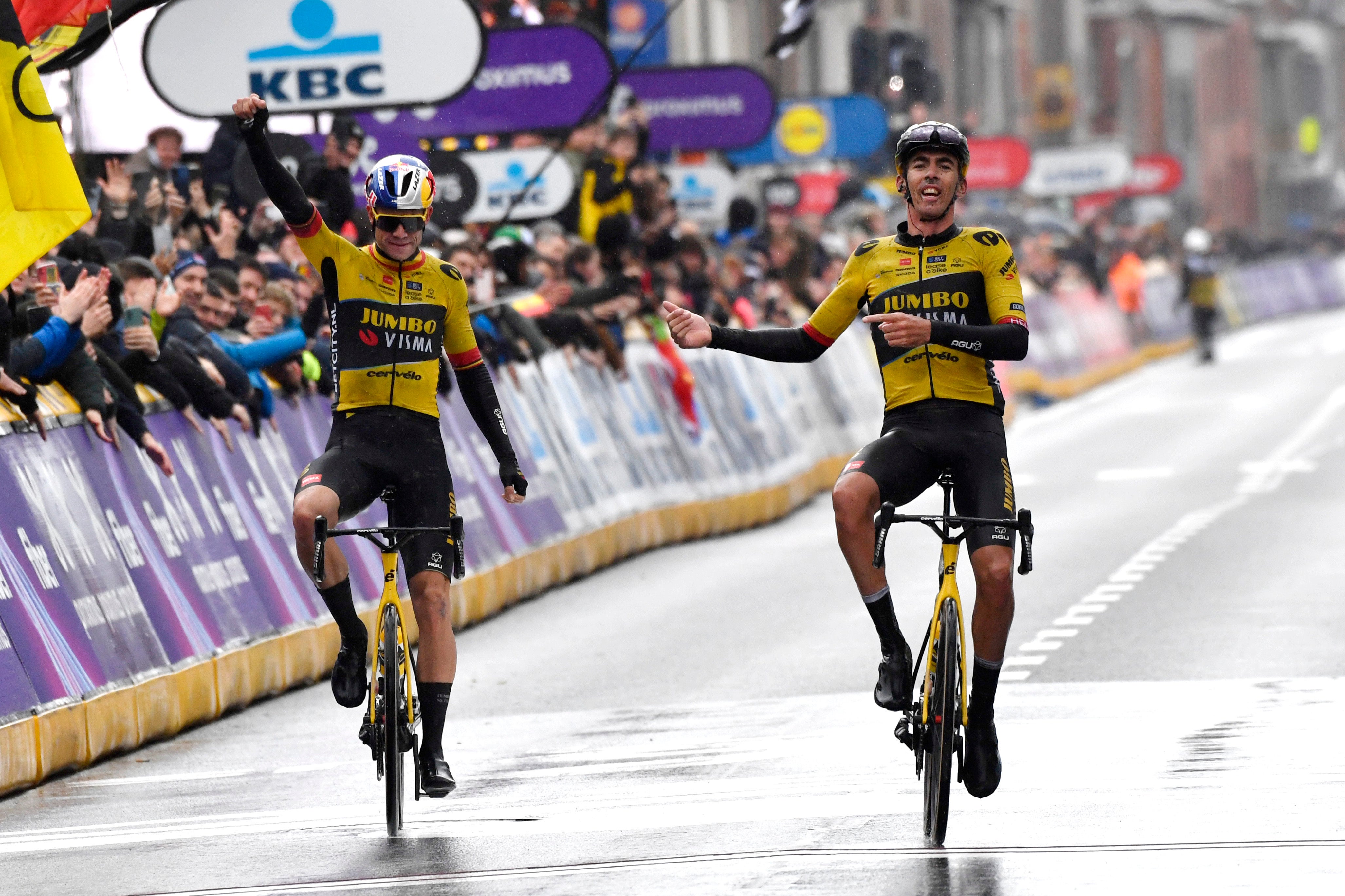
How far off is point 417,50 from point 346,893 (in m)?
8.88

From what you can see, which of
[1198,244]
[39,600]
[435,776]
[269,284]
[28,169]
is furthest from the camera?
[1198,244]

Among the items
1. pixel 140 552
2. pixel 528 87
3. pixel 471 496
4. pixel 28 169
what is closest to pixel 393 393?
pixel 28 169

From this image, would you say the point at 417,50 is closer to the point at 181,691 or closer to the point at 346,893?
the point at 181,691

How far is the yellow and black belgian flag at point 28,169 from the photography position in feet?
35.2

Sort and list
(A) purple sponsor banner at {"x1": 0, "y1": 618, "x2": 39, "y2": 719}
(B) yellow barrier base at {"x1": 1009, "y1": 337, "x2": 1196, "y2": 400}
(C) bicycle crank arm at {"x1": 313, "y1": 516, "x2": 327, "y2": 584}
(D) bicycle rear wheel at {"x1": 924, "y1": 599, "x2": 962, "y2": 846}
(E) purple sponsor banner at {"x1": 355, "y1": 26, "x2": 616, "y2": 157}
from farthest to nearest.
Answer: (B) yellow barrier base at {"x1": 1009, "y1": 337, "x2": 1196, "y2": 400} → (E) purple sponsor banner at {"x1": 355, "y1": 26, "x2": 616, "y2": 157} → (A) purple sponsor banner at {"x1": 0, "y1": 618, "x2": 39, "y2": 719} → (C) bicycle crank arm at {"x1": 313, "y1": 516, "x2": 327, "y2": 584} → (D) bicycle rear wheel at {"x1": 924, "y1": 599, "x2": 962, "y2": 846}

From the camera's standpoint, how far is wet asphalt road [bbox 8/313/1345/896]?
25.3 ft

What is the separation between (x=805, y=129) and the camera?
31.6 m

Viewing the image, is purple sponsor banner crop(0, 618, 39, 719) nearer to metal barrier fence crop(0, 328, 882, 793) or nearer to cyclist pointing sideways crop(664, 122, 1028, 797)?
metal barrier fence crop(0, 328, 882, 793)

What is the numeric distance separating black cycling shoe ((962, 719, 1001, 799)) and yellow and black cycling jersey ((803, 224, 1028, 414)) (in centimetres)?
106

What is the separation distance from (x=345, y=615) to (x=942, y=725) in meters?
2.31

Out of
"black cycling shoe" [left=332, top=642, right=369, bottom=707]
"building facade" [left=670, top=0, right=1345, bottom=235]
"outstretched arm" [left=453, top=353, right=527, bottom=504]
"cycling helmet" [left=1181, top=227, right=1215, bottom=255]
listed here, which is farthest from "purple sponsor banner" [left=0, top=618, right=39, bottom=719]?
"cycling helmet" [left=1181, top=227, right=1215, bottom=255]

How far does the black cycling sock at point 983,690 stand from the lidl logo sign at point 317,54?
7.94 meters

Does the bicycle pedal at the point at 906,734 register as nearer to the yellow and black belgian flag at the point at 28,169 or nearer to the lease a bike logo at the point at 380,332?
the lease a bike logo at the point at 380,332

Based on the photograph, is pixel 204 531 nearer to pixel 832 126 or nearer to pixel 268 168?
pixel 268 168
